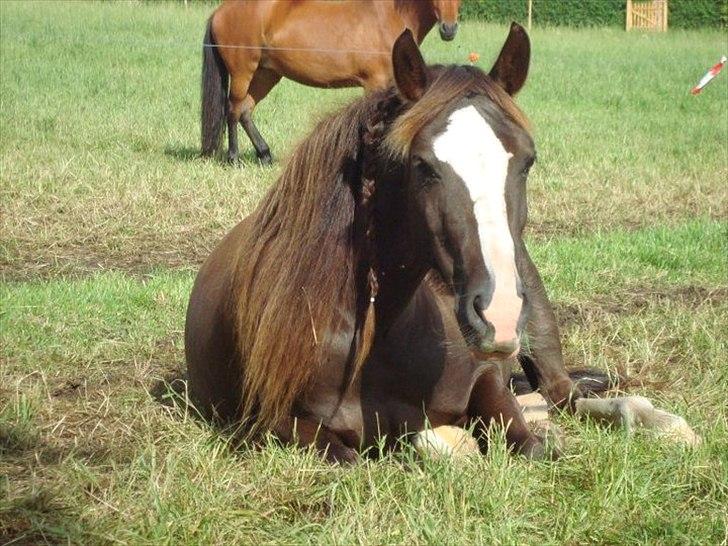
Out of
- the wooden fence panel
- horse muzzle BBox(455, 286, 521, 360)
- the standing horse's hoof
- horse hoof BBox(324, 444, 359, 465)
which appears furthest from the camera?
the wooden fence panel

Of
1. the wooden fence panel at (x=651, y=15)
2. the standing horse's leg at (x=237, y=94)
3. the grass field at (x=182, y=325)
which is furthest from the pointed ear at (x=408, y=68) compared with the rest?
the wooden fence panel at (x=651, y=15)

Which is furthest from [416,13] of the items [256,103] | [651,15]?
[651,15]

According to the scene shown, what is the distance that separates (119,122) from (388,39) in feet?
10.7

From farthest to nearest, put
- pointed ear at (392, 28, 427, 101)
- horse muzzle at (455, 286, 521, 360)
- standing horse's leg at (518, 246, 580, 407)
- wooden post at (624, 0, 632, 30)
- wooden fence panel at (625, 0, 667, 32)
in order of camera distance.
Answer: wooden fence panel at (625, 0, 667, 32) < wooden post at (624, 0, 632, 30) < standing horse's leg at (518, 246, 580, 407) < pointed ear at (392, 28, 427, 101) < horse muzzle at (455, 286, 521, 360)

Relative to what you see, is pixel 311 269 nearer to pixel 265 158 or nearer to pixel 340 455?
pixel 340 455

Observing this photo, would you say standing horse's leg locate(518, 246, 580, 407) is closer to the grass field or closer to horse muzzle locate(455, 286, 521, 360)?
the grass field

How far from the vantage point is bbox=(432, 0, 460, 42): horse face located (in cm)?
1216

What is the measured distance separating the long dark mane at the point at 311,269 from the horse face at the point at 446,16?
8651 mm

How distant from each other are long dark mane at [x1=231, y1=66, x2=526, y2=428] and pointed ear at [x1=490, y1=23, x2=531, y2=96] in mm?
330

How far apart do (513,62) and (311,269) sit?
3.07ft

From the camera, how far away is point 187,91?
1555 cm

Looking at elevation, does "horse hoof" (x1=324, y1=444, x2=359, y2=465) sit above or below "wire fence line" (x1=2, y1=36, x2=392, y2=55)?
below

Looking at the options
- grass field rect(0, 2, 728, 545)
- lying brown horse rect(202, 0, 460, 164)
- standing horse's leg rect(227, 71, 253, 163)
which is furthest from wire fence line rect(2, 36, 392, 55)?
grass field rect(0, 2, 728, 545)

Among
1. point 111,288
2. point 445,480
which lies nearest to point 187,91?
point 111,288
